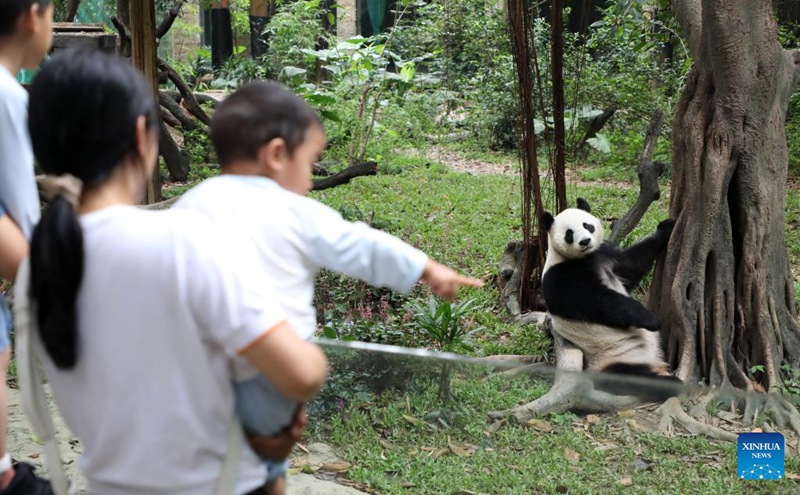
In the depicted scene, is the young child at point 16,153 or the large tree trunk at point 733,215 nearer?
the young child at point 16,153

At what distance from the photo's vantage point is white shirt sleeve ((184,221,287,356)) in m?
1.20

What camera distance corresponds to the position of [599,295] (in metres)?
4.55

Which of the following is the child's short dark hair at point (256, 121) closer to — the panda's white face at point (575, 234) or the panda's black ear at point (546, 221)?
the panda's white face at point (575, 234)

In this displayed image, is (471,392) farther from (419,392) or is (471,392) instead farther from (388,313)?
(388,313)

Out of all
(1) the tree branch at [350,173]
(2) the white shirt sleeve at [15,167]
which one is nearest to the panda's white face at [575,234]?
(1) the tree branch at [350,173]

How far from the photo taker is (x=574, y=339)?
4.72 meters

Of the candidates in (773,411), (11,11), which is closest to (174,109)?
(11,11)

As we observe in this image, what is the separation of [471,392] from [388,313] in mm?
2943

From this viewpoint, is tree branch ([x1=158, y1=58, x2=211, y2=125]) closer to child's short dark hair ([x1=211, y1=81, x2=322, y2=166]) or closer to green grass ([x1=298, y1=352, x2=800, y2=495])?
green grass ([x1=298, y1=352, x2=800, y2=495])

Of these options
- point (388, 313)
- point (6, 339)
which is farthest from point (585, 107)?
point (6, 339)

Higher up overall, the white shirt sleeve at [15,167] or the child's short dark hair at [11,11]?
the child's short dark hair at [11,11]

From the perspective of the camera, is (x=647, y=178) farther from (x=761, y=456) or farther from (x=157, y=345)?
(x=157, y=345)

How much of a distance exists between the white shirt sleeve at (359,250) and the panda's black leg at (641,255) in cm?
337

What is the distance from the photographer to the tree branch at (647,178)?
5.17 meters
